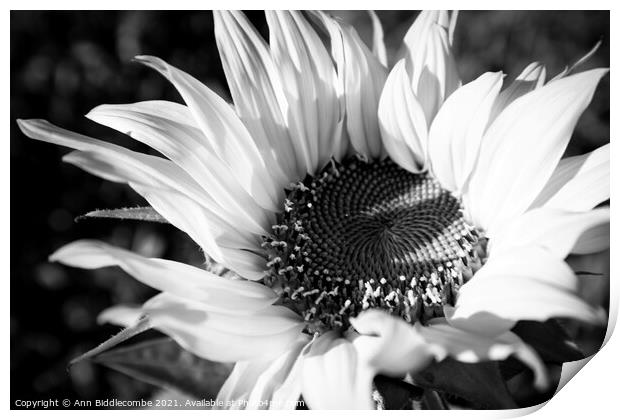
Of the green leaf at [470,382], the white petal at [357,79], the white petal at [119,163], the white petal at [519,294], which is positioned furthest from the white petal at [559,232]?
the white petal at [119,163]

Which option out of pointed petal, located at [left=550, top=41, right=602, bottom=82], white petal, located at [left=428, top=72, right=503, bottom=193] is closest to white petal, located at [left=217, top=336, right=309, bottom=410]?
white petal, located at [left=428, top=72, right=503, bottom=193]

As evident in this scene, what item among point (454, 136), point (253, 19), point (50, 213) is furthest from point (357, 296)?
point (50, 213)

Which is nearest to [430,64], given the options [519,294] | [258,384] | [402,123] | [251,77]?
[402,123]

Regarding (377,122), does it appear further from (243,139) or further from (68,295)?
(68,295)

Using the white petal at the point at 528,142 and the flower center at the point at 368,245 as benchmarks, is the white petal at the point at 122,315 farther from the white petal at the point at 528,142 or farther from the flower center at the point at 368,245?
the white petal at the point at 528,142

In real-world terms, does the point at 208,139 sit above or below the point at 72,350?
above

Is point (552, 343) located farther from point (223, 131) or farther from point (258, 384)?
point (223, 131)
